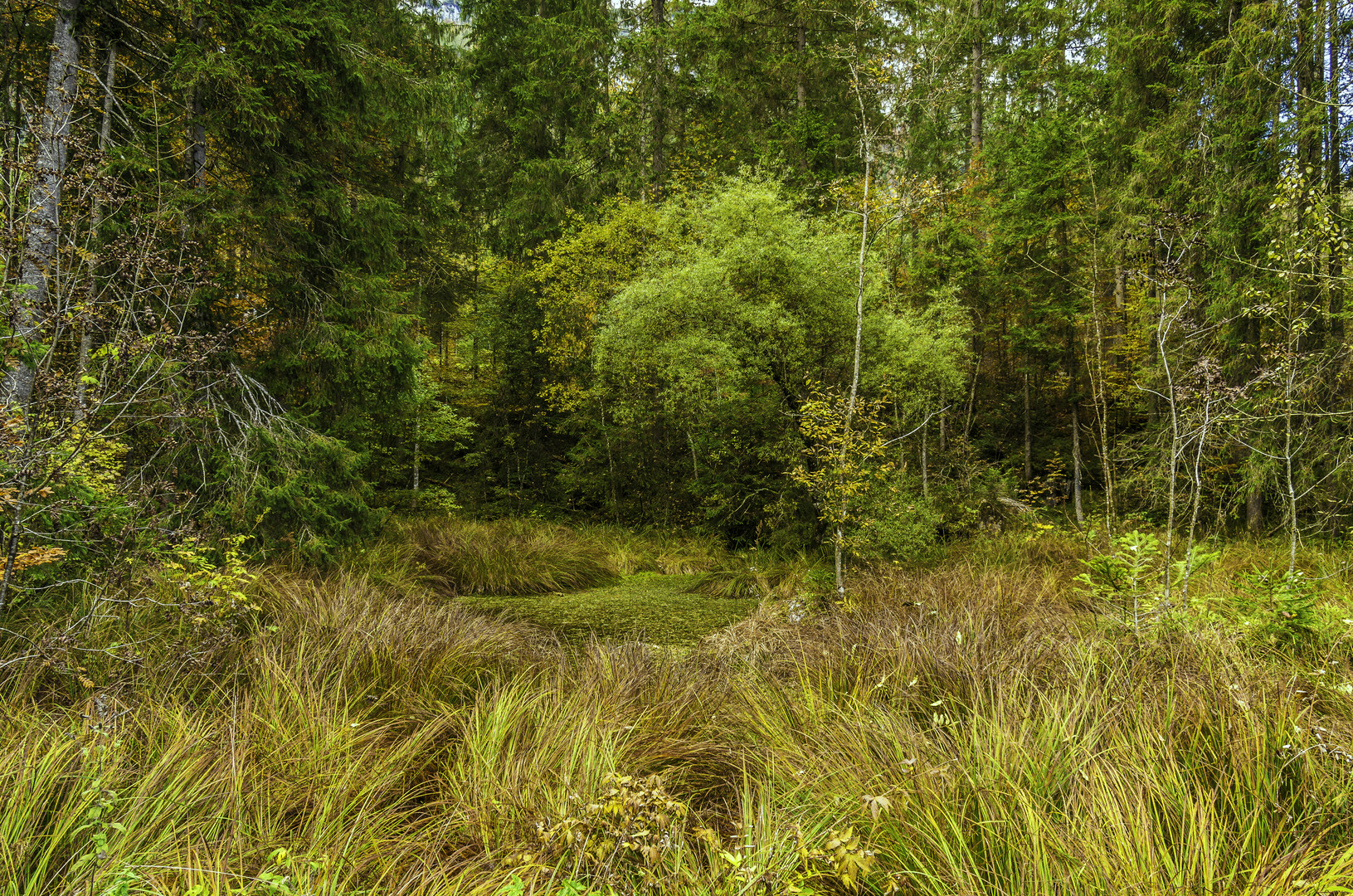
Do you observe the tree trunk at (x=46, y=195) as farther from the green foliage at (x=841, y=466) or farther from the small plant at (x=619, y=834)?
the green foliage at (x=841, y=466)

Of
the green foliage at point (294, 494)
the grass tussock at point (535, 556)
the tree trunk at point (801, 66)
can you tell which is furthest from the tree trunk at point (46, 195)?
the tree trunk at point (801, 66)

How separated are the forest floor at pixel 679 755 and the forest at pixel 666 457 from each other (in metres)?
0.03

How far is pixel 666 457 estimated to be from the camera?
13734 mm

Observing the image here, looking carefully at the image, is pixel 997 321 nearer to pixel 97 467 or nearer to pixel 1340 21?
pixel 1340 21

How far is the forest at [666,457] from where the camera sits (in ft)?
6.46

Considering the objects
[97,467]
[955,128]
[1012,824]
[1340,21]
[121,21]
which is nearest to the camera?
[1012,824]

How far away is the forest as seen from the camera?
1970 mm

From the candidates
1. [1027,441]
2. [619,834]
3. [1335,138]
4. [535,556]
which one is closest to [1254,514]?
[1027,441]

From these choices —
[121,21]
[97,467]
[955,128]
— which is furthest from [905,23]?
[97,467]

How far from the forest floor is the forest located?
0.03 metres

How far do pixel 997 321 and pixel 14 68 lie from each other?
1466cm

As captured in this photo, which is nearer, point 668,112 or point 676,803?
point 676,803

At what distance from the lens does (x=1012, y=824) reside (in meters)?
1.75

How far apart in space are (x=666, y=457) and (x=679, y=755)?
11.0 metres
